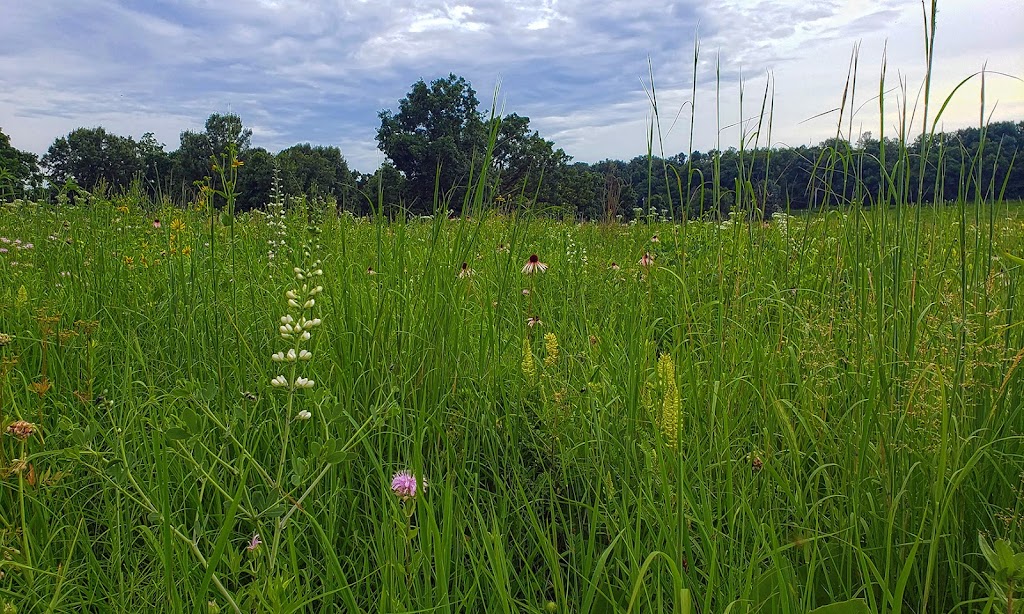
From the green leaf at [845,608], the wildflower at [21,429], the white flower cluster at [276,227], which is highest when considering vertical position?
the white flower cluster at [276,227]

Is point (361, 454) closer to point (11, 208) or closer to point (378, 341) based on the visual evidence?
point (378, 341)

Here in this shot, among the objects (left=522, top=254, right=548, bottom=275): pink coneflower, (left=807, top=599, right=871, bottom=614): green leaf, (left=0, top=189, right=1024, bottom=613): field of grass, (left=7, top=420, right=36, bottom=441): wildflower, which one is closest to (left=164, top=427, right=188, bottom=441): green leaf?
(left=0, top=189, right=1024, bottom=613): field of grass

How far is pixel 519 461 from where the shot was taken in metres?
1.48

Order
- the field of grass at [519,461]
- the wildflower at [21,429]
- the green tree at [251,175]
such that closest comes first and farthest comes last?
the field of grass at [519,461], the wildflower at [21,429], the green tree at [251,175]

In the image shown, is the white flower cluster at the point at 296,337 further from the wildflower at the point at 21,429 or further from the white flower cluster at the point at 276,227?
the white flower cluster at the point at 276,227

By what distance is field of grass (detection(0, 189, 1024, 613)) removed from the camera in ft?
3.44

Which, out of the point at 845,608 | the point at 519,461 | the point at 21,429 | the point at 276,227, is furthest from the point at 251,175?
the point at 845,608

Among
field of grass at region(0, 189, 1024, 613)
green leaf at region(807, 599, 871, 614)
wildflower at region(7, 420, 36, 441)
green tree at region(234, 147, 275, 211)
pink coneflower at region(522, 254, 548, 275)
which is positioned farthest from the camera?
green tree at region(234, 147, 275, 211)

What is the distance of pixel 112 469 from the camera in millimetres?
1057

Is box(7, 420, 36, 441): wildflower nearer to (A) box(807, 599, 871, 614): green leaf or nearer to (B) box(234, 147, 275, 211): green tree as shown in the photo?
(B) box(234, 147, 275, 211): green tree

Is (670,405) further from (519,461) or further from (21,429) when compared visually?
(21,429)

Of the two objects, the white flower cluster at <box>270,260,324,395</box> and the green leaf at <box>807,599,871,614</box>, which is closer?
the green leaf at <box>807,599,871,614</box>

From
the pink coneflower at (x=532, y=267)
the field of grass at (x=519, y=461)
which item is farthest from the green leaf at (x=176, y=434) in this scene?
the pink coneflower at (x=532, y=267)

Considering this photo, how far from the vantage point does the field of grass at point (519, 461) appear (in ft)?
3.44
